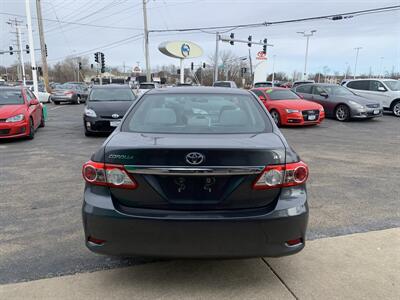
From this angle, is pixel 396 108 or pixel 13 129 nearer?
pixel 13 129

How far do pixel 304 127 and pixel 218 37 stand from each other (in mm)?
24676

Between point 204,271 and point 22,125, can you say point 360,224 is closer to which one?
point 204,271

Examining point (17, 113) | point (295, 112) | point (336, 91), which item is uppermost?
point (336, 91)

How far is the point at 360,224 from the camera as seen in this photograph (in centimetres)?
429

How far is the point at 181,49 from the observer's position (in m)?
42.9

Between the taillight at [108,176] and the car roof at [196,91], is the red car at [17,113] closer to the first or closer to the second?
the car roof at [196,91]

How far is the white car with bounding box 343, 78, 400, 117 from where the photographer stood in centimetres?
1688

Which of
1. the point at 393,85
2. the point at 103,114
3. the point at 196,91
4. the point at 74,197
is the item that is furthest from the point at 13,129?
the point at 393,85

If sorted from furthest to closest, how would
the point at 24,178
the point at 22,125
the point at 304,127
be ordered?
the point at 304,127 → the point at 22,125 → the point at 24,178

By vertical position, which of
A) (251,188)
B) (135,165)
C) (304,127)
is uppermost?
(135,165)

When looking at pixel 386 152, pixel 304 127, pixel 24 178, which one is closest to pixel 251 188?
pixel 24 178

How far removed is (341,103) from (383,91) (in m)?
3.84

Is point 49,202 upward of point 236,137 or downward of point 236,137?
downward

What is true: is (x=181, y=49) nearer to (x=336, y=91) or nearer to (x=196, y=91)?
(x=336, y=91)
